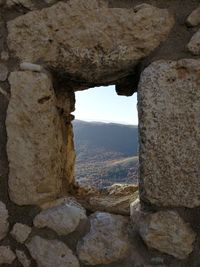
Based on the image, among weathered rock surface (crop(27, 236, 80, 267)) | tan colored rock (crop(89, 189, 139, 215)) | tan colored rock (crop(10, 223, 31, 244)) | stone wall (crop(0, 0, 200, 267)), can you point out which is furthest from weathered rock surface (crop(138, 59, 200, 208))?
tan colored rock (crop(10, 223, 31, 244))

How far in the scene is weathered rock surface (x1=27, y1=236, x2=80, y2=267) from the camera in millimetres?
1912

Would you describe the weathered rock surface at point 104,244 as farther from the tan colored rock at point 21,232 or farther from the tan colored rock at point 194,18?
the tan colored rock at point 194,18

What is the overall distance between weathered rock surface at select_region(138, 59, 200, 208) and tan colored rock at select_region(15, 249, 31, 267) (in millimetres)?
687

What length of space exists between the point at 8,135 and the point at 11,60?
0.37 meters

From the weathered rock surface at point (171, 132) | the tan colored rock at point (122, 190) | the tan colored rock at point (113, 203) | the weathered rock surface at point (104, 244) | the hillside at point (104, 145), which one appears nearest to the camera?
the weathered rock surface at point (171, 132)

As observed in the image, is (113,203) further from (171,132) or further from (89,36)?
(89,36)

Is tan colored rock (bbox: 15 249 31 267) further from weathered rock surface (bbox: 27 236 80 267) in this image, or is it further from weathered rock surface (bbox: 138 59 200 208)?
weathered rock surface (bbox: 138 59 200 208)

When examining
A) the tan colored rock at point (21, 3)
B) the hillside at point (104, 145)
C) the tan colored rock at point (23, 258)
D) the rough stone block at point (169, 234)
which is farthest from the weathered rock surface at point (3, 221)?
the hillside at point (104, 145)

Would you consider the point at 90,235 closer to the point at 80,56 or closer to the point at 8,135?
the point at 8,135

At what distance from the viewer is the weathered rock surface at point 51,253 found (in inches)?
75.3

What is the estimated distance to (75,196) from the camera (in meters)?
2.23

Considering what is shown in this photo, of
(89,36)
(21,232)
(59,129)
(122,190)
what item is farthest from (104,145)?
(89,36)

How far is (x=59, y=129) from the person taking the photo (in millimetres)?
2068

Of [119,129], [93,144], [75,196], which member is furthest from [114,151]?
[75,196]
